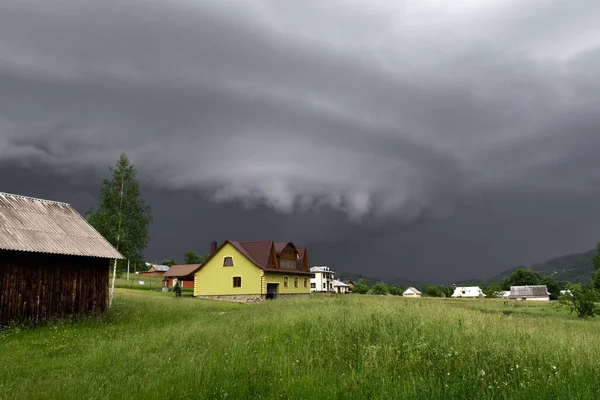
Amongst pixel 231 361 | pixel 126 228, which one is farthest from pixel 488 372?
pixel 126 228

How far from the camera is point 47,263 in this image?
840 inches

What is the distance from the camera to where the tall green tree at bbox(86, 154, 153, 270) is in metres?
32.8

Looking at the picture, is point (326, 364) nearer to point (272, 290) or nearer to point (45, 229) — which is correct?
point (45, 229)

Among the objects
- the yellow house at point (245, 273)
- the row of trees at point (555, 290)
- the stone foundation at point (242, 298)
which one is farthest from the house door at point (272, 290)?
the row of trees at point (555, 290)

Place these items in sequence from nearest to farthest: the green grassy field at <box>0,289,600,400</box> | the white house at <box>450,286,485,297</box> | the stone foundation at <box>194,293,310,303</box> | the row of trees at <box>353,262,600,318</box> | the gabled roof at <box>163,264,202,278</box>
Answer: the green grassy field at <box>0,289,600,400</box> → the row of trees at <box>353,262,600,318</box> → the stone foundation at <box>194,293,310,303</box> → the gabled roof at <box>163,264,202,278</box> → the white house at <box>450,286,485,297</box>

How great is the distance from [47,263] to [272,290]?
3237 centimetres

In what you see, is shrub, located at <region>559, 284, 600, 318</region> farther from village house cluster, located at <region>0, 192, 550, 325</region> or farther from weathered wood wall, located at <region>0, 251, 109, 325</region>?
weathered wood wall, located at <region>0, 251, 109, 325</region>

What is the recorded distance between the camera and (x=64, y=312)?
21734mm

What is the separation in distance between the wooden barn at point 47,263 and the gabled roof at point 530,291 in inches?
4966

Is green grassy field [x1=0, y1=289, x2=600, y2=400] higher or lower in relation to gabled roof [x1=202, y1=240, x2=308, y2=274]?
lower

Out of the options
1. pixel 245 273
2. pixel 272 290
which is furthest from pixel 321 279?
pixel 245 273

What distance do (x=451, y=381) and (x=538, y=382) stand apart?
57.1 inches

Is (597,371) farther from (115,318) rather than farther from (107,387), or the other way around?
(115,318)

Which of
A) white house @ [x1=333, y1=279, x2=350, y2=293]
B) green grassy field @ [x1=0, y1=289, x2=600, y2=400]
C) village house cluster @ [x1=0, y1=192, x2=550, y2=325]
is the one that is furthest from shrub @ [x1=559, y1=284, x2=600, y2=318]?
white house @ [x1=333, y1=279, x2=350, y2=293]
